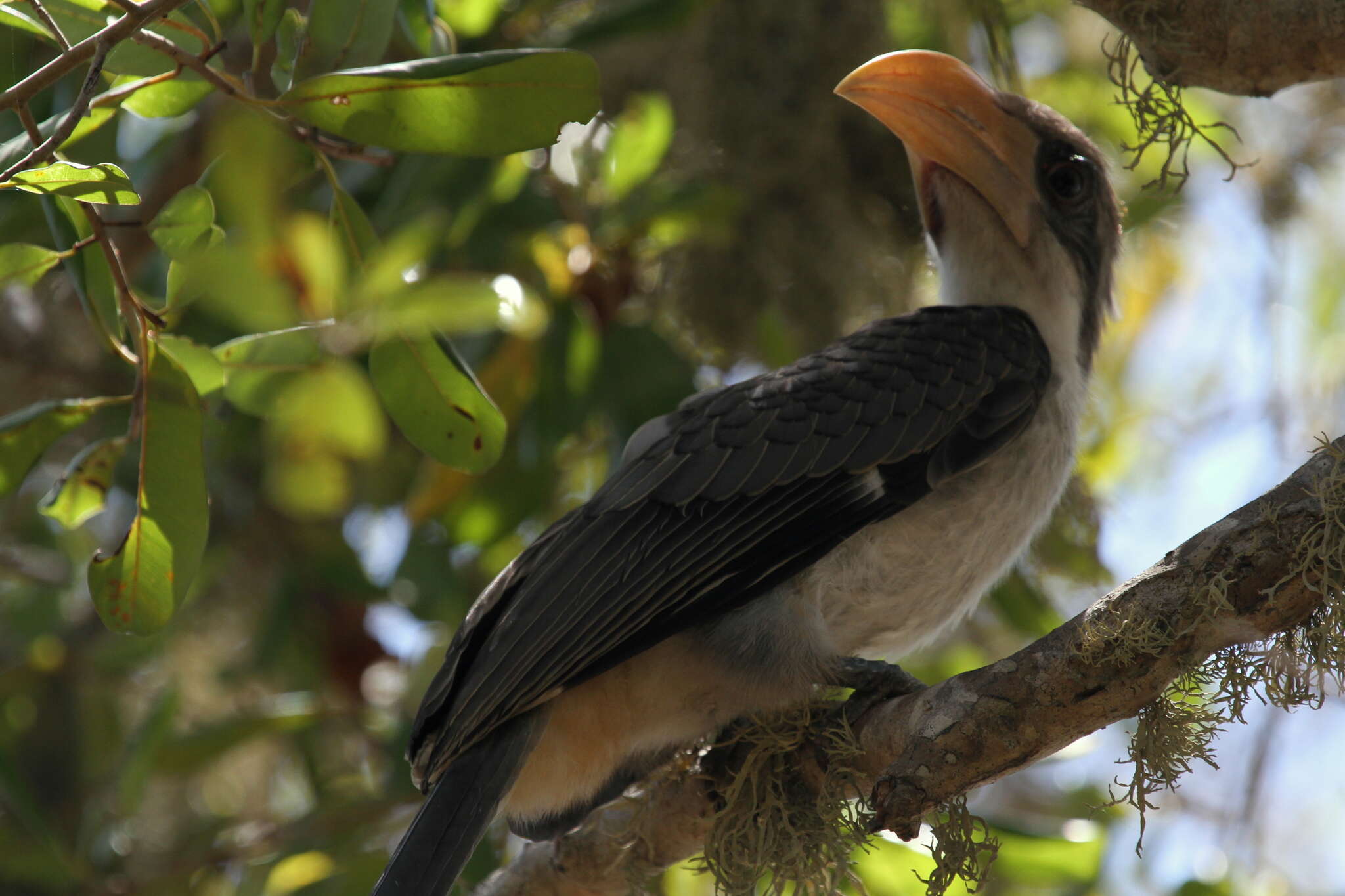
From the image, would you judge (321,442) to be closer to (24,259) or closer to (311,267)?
(311,267)

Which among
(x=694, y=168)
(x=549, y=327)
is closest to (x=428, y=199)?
(x=549, y=327)

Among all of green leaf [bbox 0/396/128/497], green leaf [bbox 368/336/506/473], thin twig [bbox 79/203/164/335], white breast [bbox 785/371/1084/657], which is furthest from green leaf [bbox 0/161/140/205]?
white breast [bbox 785/371/1084/657]

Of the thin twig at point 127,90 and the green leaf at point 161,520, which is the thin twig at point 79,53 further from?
the green leaf at point 161,520

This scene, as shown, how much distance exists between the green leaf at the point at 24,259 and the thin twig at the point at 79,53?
12.8 inches

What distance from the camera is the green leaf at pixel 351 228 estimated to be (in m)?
2.01

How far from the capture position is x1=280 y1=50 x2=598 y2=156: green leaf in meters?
1.88

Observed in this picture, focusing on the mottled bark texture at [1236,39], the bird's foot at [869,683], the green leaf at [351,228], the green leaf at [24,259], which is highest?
the mottled bark texture at [1236,39]

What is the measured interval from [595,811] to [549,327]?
148cm

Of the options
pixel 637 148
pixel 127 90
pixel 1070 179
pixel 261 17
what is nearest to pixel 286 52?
pixel 261 17

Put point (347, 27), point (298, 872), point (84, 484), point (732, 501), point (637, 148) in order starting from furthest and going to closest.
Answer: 1. point (637, 148)
2. point (298, 872)
3. point (732, 501)
4. point (84, 484)
5. point (347, 27)

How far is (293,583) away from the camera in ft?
13.3

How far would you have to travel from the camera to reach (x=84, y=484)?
226 centimetres

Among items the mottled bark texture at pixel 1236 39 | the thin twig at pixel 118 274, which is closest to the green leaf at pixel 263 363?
the thin twig at pixel 118 274

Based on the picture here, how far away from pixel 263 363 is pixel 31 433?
516 mm
